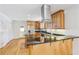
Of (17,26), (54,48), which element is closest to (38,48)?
(54,48)

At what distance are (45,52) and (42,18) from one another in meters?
0.38

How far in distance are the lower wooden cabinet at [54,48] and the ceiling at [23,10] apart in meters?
0.32

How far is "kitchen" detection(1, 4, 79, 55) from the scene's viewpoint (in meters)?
1.32

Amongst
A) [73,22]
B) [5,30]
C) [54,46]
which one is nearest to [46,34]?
[54,46]

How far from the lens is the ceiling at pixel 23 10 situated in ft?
4.35

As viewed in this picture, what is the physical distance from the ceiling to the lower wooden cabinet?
0.32 metres

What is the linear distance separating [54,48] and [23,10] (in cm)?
55

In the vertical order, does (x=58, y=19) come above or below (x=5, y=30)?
above

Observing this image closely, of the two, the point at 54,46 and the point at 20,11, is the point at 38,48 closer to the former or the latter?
the point at 54,46

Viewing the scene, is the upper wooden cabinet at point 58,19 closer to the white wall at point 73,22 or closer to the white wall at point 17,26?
the white wall at point 73,22

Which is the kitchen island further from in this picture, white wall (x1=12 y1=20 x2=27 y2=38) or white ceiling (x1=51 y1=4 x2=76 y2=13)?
white ceiling (x1=51 y1=4 x2=76 y2=13)

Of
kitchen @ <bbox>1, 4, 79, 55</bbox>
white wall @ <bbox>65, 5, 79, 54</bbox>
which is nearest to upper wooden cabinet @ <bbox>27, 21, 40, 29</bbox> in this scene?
kitchen @ <bbox>1, 4, 79, 55</bbox>

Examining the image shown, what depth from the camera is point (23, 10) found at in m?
1.34

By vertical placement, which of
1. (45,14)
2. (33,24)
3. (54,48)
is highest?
(45,14)
